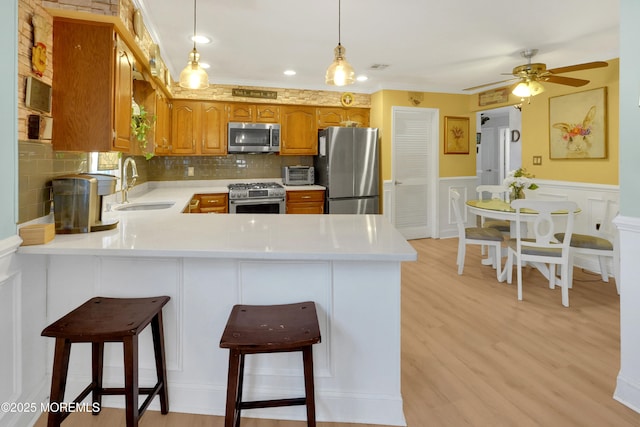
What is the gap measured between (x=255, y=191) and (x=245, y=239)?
3.26 m

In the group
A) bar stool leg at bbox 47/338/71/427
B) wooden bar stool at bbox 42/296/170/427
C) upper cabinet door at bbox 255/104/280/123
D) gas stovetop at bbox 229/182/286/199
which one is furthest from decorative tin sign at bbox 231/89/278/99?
bar stool leg at bbox 47/338/71/427

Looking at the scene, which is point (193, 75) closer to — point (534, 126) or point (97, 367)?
point (97, 367)

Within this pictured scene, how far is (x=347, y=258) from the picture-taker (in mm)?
1523

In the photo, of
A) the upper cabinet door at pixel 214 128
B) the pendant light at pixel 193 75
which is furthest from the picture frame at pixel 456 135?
the pendant light at pixel 193 75

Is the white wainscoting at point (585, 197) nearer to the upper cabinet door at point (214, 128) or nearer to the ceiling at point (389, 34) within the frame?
the ceiling at point (389, 34)

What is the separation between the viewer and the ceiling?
2.96 meters

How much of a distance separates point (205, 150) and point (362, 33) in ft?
8.82

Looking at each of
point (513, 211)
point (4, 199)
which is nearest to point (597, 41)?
point (513, 211)

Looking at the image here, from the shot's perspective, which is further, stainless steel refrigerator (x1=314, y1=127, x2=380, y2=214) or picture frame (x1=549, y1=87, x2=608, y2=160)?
stainless steel refrigerator (x1=314, y1=127, x2=380, y2=214)

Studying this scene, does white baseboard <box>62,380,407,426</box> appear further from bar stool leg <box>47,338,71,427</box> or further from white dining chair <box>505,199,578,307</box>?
white dining chair <box>505,199,578,307</box>

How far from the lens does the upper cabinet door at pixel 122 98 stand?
2186mm

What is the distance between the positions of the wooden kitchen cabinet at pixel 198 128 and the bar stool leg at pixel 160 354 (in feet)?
12.2

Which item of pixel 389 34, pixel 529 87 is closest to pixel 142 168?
pixel 389 34

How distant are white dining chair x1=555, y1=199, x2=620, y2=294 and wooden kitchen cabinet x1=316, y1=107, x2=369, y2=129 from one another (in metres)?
3.15
